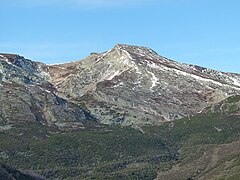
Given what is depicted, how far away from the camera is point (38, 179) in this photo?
80.6 meters

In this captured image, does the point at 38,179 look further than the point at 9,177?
Yes

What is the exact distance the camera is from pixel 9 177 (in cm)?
7150

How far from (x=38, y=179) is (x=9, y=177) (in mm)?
9541
